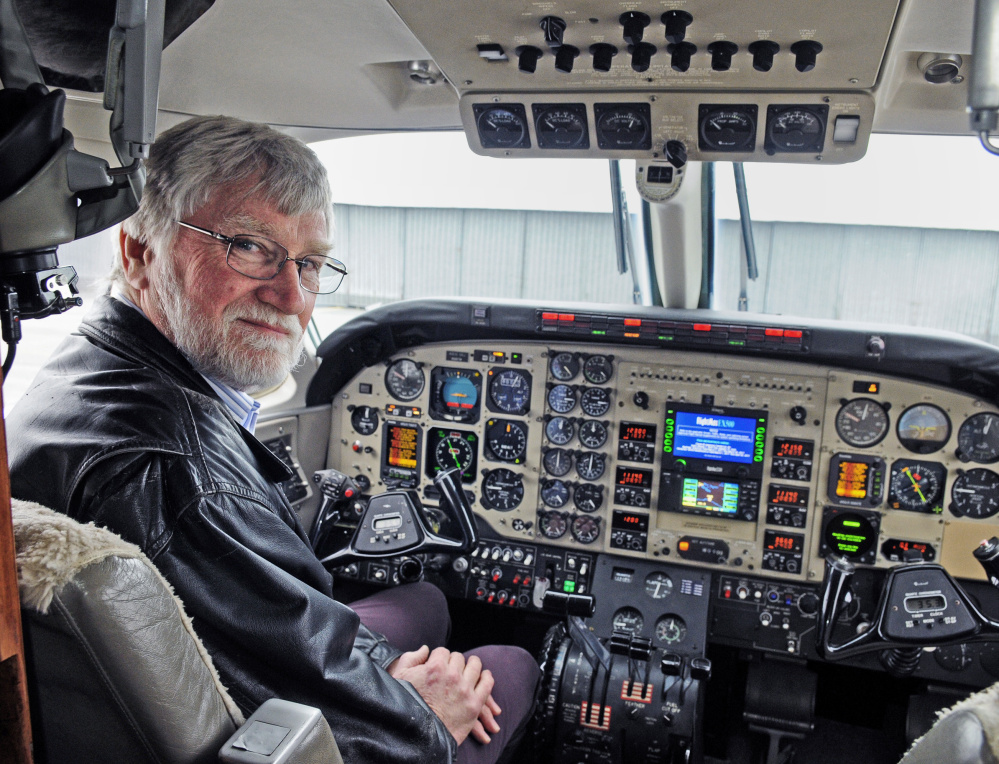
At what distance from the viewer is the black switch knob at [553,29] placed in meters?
1.37

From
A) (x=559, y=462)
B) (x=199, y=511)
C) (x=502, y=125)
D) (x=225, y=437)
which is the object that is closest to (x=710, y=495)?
(x=559, y=462)

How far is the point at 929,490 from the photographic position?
2986 millimetres

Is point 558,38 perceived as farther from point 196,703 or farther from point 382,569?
point 382,569

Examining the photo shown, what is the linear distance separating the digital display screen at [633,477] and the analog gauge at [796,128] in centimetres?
174

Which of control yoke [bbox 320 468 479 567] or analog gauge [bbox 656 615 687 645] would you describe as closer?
control yoke [bbox 320 468 479 567]

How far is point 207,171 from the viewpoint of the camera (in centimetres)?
141

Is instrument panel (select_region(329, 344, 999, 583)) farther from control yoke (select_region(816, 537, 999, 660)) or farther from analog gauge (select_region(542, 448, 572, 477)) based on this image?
control yoke (select_region(816, 537, 999, 660))

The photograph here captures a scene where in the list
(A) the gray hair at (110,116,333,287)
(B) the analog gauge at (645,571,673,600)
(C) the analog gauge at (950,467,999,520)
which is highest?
(A) the gray hair at (110,116,333,287)

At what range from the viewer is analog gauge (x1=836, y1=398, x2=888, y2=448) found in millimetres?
3025

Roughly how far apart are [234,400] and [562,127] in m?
0.96

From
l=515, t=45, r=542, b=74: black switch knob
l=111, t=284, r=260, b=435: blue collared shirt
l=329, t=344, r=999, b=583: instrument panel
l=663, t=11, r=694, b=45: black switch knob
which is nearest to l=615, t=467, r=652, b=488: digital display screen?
l=329, t=344, r=999, b=583: instrument panel

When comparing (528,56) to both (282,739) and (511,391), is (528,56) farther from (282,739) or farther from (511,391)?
(511,391)

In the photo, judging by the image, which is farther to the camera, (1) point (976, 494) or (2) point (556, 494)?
(2) point (556, 494)

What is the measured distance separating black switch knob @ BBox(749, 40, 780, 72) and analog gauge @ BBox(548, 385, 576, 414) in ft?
6.55
